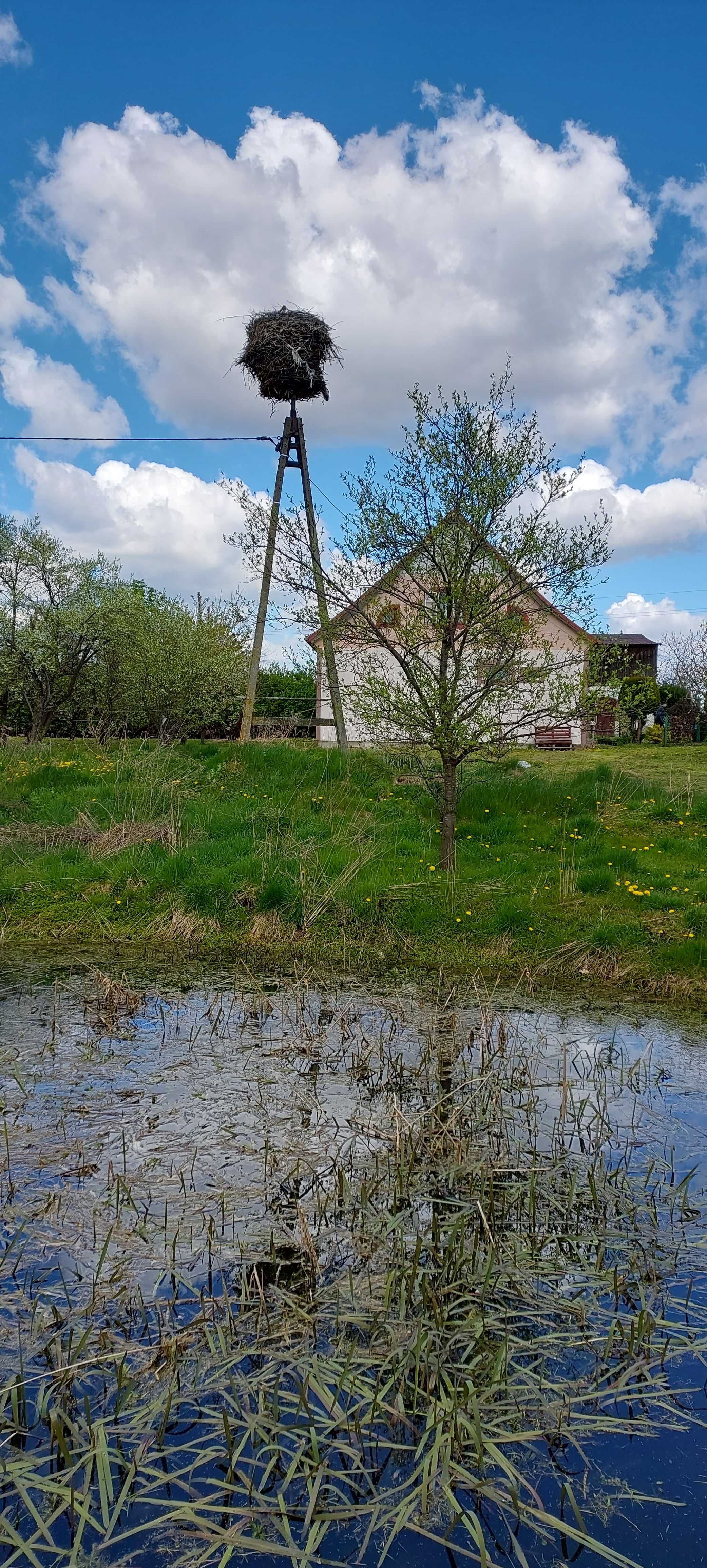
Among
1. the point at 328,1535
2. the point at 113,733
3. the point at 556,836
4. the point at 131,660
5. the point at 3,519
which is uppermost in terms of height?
the point at 3,519

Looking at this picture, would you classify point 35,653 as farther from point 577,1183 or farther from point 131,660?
point 577,1183

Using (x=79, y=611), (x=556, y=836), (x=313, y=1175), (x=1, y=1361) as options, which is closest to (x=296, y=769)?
(x=556, y=836)

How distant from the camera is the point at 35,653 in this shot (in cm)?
1809

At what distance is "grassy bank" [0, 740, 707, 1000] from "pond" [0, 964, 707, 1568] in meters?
2.44

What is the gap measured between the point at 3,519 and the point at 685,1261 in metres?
19.7

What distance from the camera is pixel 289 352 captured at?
1448 cm

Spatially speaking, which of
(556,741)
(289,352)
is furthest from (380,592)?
(556,741)

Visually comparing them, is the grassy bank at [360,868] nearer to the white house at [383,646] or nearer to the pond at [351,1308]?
the white house at [383,646]

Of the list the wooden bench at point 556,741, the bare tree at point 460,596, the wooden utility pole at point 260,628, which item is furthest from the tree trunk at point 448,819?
the wooden bench at point 556,741

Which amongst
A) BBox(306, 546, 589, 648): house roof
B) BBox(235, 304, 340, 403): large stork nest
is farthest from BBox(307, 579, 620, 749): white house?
BBox(235, 304, 340, 403): large stork nest

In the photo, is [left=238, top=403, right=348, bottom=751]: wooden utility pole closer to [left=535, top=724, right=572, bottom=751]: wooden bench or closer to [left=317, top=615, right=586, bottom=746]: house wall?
[left=317, top=615, right=586, bottom=746]: house wall

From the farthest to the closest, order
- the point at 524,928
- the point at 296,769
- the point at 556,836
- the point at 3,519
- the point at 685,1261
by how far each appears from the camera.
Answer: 1. the point at 3,519
2. the point at 296,769
3. the point at 556,836
4. the point at 524,928
5. the point at 685,1261

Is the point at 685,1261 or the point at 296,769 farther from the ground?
the point at 296,769

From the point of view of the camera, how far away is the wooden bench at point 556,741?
2228cm
